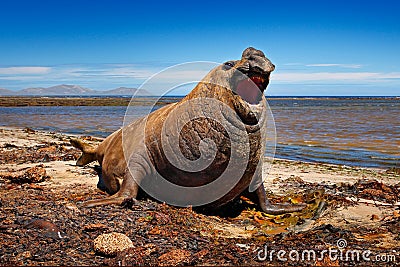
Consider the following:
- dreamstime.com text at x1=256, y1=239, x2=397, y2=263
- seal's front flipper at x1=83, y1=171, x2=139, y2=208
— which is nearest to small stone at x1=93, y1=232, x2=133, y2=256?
dreamstime.com text at x1=256, y1=239, x2=397, y2=263

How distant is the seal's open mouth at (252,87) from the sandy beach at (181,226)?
146 cm

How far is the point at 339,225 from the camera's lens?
5078 millimetres

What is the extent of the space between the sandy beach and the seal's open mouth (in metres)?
1.46

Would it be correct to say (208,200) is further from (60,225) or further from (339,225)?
(60,225)

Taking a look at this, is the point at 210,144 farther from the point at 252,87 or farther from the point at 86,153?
the point at 86,153

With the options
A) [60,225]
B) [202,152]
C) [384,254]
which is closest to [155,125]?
[202,152]

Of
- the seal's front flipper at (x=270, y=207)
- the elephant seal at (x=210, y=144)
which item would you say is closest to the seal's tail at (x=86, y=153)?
the elephant seal at (x=210, y=144)

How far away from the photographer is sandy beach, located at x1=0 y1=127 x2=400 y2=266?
356 cm

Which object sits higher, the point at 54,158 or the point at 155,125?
the point at 155,125

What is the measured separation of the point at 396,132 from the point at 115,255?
18.4m

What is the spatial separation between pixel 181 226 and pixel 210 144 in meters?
0.94

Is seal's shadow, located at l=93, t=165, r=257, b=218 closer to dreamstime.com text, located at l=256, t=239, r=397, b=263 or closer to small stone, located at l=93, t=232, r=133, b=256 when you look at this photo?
small stone, located at l=93, t=232, r=133, b=256

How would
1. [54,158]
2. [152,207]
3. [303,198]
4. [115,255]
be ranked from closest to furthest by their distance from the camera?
[115,255] → [152,207] → [303,198] → [54,158]

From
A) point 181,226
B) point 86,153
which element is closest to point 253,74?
point 181,226
